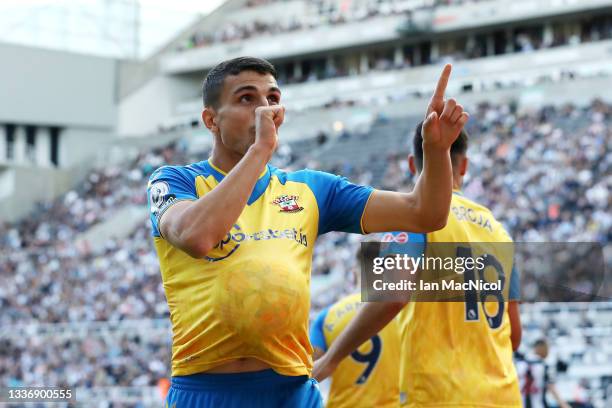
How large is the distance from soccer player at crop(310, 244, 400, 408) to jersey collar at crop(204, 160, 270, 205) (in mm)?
2740

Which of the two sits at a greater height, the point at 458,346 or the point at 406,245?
the point at 406,245

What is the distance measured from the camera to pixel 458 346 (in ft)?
15.7

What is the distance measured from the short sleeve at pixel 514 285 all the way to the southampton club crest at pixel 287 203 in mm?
1688

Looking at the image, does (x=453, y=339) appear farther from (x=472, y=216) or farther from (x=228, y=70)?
(x=228, y=70)

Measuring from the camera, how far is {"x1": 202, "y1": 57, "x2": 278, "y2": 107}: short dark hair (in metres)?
3.70

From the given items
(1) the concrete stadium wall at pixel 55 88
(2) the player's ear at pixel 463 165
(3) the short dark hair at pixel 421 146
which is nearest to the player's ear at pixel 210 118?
(3) the short dark hair at pixel 421 146

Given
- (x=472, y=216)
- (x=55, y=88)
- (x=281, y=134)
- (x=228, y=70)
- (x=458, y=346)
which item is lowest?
(x=458, y=346)

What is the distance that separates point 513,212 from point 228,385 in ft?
65.9

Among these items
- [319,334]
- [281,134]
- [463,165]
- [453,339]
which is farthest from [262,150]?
[281,134]

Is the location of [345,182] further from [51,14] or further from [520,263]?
[51,14]

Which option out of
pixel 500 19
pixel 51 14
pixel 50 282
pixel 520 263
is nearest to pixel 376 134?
pixel 500 19

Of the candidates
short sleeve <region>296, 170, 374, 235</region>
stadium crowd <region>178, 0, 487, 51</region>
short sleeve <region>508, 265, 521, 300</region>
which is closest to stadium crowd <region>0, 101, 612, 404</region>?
stadium crowd <region>178, 0, 487, 51</region>

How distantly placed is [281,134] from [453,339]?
3406 cm

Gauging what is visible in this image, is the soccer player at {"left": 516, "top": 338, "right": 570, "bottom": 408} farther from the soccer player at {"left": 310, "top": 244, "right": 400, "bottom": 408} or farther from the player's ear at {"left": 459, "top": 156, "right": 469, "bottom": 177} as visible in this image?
the player's ear at {"left": 459, "top": 156, "right": 469, "bottom": 177}
